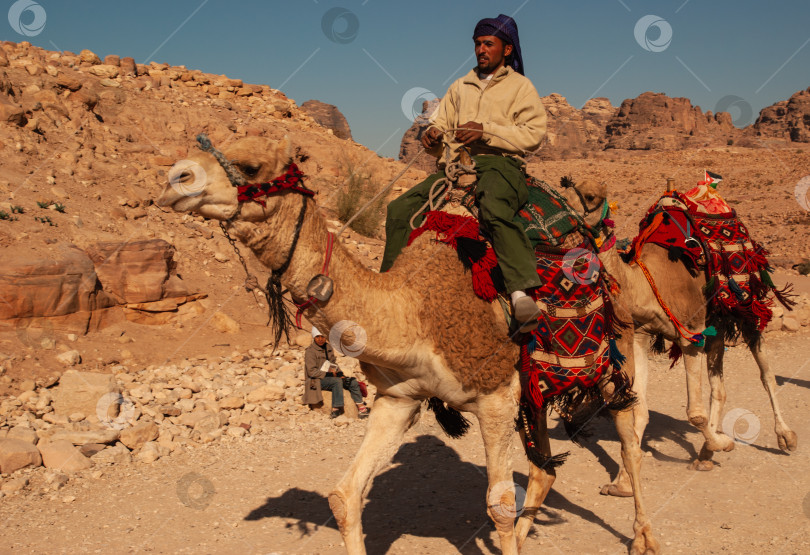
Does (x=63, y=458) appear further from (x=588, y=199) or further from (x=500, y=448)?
(x=588, y=199)

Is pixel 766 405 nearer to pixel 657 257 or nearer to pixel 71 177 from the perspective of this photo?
pixel 657 257

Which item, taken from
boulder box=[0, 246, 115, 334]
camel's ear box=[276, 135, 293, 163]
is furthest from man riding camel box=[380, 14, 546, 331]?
boulder box=[0, 246, 115, 334]

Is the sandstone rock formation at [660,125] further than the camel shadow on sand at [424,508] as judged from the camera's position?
Yes

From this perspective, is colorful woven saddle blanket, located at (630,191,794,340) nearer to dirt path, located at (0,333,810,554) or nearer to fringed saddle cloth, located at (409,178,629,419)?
dirt path, located at (0,333,810,554)

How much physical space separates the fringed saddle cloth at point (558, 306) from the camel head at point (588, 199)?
100cm

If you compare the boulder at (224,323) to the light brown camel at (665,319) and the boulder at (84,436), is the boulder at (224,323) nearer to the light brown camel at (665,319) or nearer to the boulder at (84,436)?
the boulder at (84,436)

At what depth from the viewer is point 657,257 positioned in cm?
668

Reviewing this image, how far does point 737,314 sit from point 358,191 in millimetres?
12344

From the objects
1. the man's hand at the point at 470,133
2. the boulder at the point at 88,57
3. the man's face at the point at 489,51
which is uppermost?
the boulder at the point at 88,57

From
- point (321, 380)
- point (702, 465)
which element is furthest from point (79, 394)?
point (702, 465)

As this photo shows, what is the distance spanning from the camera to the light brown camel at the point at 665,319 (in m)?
5.86

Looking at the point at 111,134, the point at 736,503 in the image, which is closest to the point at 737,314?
the point at 736,503

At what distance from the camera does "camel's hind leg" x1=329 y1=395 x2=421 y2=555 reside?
12.9ft

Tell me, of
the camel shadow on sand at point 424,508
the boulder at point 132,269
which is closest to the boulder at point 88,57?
the boulder at point 132,269
